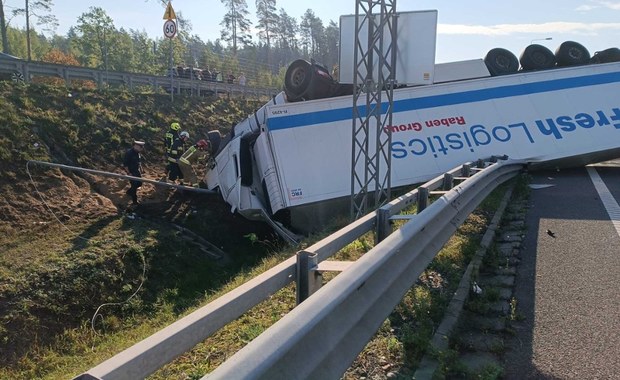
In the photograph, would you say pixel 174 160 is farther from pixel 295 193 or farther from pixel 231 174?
pixel 295 193

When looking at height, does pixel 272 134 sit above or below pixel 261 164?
above

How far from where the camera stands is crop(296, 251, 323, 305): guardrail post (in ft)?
7.73

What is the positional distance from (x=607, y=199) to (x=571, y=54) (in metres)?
5.75

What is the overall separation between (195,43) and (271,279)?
101809 mm

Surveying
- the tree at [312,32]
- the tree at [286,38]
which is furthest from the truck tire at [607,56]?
the tree at [312,32]

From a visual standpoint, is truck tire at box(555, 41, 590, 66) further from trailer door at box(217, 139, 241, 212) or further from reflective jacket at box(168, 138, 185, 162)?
reflective jacket at box(168, 138, 185, 162)

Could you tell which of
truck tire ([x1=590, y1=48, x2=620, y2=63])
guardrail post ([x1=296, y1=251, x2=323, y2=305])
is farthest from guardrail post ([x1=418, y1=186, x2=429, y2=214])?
truck tire ([x1=590, y1=48, x2=620, y2=63])

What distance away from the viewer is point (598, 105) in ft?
35.9

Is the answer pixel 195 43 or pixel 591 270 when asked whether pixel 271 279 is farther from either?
pixel 195 43

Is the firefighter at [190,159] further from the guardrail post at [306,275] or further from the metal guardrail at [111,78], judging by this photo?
the guardrail post at [306,275]

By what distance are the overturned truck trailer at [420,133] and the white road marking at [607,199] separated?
98 centimetres

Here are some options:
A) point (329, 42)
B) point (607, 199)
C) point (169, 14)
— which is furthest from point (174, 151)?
point (329, 42)

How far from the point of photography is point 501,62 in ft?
39.6

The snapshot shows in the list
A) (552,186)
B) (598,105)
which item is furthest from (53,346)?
(598,105)
